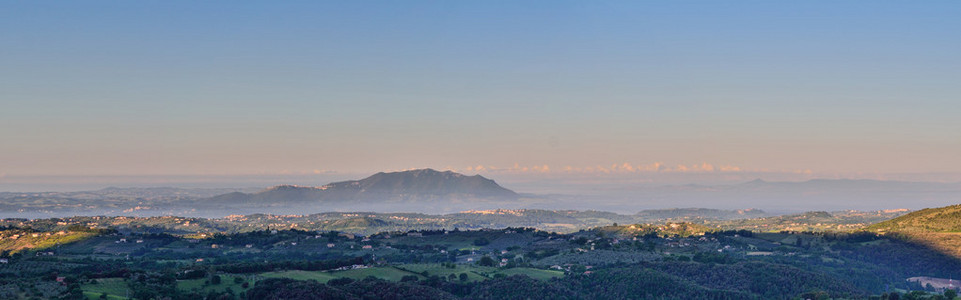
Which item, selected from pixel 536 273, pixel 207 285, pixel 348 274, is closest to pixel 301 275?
pixel 348 274

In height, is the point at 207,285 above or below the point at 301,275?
below

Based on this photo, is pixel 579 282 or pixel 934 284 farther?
pixel 934 284

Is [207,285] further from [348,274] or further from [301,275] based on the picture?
[348,274]

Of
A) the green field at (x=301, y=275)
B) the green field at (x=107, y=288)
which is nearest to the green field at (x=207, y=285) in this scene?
the green field at (x=107, y=288)

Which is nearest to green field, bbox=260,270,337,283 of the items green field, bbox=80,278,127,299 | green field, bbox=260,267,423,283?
green field, bbox=260,267,423,283

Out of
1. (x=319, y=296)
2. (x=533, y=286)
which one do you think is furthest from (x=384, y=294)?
(x=533, y=286)

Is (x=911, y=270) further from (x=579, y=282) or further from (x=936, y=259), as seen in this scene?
(x=579, y=282)

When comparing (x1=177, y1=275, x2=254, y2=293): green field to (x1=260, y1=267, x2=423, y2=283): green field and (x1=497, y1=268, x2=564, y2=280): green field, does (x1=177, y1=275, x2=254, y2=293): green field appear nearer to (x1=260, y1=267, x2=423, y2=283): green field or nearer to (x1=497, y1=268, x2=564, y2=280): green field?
(x1=260, y1=267, x2=423, y2=283): green field

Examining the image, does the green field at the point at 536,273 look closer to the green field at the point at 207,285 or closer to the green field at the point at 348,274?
the green field at the point at 348,274
